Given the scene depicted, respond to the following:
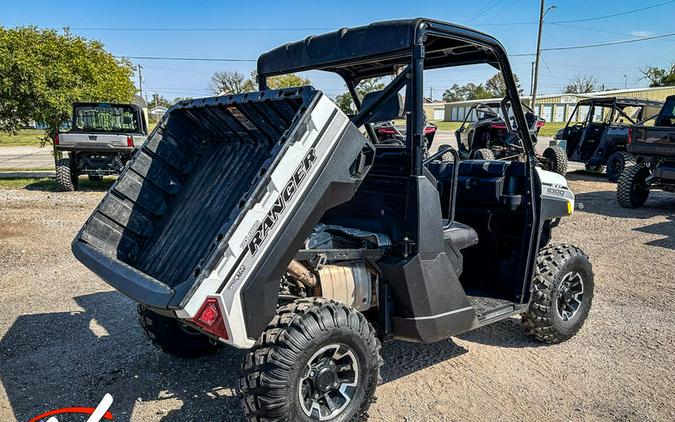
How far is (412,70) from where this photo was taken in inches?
114

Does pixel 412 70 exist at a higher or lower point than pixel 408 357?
higher

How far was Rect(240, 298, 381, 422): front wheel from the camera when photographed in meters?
2.55

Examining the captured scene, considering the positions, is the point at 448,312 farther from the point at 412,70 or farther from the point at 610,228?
the point at 610,228

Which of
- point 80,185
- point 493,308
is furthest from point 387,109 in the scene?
point 80,185

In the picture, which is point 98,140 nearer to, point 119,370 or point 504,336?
point 119,370

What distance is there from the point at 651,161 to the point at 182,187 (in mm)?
10003

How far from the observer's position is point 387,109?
119 inches

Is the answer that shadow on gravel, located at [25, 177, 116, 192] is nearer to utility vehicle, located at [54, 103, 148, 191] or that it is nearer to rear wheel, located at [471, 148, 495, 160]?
utility vehicle, located at [54, 103, 148, 191]

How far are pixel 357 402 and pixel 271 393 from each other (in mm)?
585

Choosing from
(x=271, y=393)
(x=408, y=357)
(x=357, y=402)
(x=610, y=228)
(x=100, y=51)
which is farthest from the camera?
(x=100, y=51)

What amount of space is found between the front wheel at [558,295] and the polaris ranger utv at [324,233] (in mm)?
15

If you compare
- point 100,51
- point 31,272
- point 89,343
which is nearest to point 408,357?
point 89,343

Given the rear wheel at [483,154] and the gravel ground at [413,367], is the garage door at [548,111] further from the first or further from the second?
the gravel ground at [413,367]

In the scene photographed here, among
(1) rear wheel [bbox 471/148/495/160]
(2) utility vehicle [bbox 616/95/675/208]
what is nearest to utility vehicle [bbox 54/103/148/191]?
(1) rear wheel [bbox 471/148/495/160]
